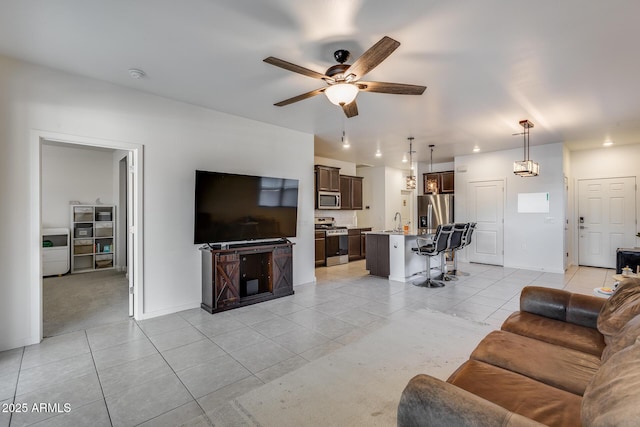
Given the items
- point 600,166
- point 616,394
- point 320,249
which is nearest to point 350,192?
point 320,249

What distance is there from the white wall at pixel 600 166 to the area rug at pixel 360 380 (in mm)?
5662

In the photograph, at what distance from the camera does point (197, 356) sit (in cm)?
274

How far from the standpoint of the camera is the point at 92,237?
6574 millimetres

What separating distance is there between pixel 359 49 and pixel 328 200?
197 inches

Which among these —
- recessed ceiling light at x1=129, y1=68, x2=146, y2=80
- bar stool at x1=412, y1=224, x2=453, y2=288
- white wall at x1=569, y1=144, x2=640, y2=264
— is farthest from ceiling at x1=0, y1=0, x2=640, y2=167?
white wall at x1=569, y1=144, x2=640, y2=264

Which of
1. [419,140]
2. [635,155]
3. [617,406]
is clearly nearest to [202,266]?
[617,406]

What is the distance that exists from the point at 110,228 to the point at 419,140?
7.02 m

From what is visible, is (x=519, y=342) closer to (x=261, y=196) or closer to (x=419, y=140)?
(x=261, y=196)

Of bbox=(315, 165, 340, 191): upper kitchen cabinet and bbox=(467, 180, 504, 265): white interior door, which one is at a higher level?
bbox=(315, 165, 340, 191): upper kitchen cabinet

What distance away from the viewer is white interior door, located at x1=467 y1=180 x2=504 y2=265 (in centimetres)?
707

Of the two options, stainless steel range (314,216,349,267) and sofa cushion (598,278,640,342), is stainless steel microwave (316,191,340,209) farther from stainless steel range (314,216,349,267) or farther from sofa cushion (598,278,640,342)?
sofa cushion (598,278,640,342)

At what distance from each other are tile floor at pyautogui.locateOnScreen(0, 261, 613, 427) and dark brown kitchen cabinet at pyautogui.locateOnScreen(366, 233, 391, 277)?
3.11 feet

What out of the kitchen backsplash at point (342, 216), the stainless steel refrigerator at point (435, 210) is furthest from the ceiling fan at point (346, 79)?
the stainless steel refrigerator at point (435, 210)

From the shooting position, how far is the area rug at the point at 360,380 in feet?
6.19
